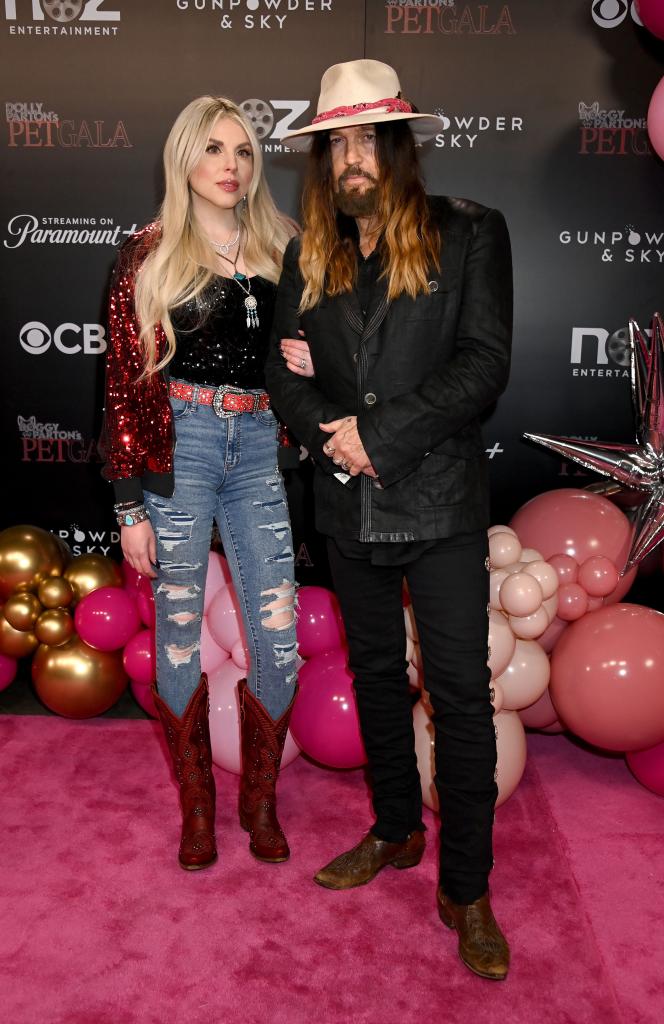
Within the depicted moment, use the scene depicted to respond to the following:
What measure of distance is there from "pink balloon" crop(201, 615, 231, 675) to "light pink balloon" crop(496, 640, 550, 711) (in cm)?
89

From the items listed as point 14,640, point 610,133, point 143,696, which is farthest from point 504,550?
point 14,640

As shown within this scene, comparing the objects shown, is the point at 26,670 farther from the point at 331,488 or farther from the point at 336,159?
the point at 336,159

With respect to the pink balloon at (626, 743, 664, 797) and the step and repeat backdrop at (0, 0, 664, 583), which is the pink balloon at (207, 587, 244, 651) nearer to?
the step and repeat backdrop at (0, 0, 664, 583)

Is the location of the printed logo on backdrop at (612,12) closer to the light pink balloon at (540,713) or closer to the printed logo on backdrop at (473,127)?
the printed logo on backdrop at (473,127)

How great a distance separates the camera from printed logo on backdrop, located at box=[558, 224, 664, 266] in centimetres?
336

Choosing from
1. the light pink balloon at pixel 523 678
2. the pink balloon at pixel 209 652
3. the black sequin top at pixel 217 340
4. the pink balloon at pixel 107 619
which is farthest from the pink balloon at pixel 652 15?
the pink balloon at pixel 107 619

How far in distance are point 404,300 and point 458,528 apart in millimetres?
519

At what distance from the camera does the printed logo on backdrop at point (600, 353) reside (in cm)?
344

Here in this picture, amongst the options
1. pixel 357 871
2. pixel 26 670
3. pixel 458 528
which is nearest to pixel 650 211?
pixel 458 528

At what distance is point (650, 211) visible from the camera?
334 centimetres

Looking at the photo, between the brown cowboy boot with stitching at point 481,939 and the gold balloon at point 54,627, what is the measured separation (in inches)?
A: 66.1

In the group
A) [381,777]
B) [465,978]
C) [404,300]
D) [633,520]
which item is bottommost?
[465,978]

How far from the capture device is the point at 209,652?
298cm

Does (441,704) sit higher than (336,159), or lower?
lower
